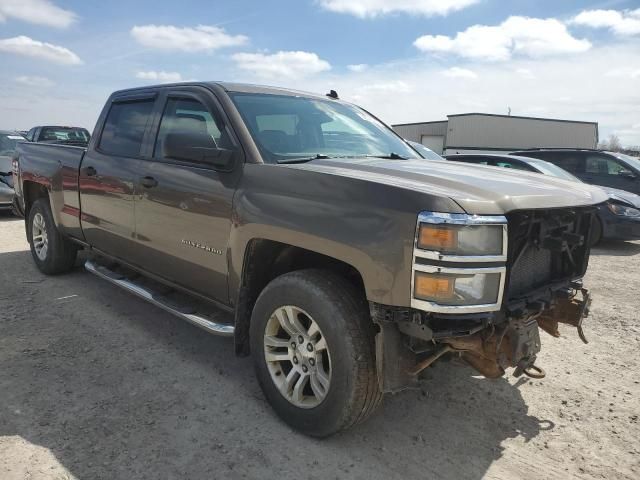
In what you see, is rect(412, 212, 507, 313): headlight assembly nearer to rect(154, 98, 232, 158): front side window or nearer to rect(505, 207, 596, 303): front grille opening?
rect(505, 207, 596, 303): front grille opening

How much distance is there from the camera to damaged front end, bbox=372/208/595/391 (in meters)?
2.21

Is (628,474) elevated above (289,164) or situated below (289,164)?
below

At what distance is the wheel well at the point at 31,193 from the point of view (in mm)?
5832

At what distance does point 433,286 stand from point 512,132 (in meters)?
37.7

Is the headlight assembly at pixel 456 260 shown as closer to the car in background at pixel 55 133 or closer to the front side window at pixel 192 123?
the front side window at pixel 192 123

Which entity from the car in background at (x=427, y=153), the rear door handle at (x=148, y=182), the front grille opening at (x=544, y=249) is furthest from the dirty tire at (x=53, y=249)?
the front grille opening at (x=544, y=249)

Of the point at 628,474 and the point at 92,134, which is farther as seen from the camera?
the point at 92,134

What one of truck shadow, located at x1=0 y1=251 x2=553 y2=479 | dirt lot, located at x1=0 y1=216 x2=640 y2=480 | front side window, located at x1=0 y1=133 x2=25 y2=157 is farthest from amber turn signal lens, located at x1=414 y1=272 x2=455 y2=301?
front side window, located at x1=0 y1=133 x2=25 y2=157

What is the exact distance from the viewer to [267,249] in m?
3.04

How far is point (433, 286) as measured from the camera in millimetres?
2197

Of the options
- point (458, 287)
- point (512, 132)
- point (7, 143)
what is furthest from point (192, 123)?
point (512, 132)

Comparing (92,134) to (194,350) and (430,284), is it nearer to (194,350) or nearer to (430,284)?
(194,350)

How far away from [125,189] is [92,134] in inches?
46.5

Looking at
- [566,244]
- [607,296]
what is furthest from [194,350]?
[607,296]
